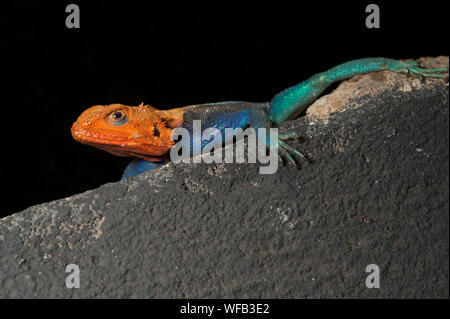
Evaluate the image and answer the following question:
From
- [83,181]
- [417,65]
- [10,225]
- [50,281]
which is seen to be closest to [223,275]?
[50,281]

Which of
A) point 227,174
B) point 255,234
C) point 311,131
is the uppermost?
point 311,131

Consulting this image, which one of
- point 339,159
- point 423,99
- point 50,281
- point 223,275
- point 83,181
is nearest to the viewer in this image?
point 50,281

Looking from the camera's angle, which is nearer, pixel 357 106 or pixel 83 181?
pixel 357 106

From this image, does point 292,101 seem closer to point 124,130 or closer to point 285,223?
point 285,223

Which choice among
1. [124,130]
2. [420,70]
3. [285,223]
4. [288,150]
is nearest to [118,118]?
[124,130]

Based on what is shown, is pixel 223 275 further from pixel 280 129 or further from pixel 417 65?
pixel 417 65

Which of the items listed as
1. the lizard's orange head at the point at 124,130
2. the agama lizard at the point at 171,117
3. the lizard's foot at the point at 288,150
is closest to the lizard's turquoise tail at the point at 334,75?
the agama lizard at the point at 171,117

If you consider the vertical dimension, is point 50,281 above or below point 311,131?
below
